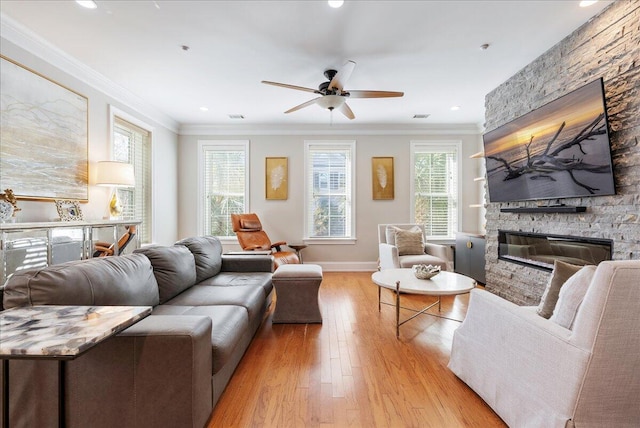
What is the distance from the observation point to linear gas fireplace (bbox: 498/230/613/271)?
2.41 metres

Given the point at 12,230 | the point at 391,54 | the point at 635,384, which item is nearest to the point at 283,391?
the point at 635,384

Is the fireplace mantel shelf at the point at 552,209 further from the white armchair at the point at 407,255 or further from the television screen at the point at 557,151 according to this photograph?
the white armchair at the point at 407,255

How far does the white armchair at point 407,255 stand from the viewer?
386 centimetres

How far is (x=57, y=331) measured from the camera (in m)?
0.94

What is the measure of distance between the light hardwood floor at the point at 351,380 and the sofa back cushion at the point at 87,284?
2.73 feet

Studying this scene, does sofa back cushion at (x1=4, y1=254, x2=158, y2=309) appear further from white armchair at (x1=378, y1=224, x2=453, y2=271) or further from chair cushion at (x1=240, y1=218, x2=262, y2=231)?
white armchair at (x1=378, y1=224, x2=453, y2=271)

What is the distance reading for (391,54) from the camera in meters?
2.97

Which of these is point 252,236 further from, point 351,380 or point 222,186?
point 351,380

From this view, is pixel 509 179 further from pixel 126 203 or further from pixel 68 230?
pixel 126 203

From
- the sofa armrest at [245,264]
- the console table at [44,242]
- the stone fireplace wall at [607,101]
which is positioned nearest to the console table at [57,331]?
the console table at [44,242]

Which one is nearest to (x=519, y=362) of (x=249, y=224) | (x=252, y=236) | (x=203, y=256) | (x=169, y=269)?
(x=169, y=269)

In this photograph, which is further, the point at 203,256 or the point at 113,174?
the point at 113,174

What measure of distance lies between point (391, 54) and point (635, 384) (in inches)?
116

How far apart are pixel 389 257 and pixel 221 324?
9.17 ft
